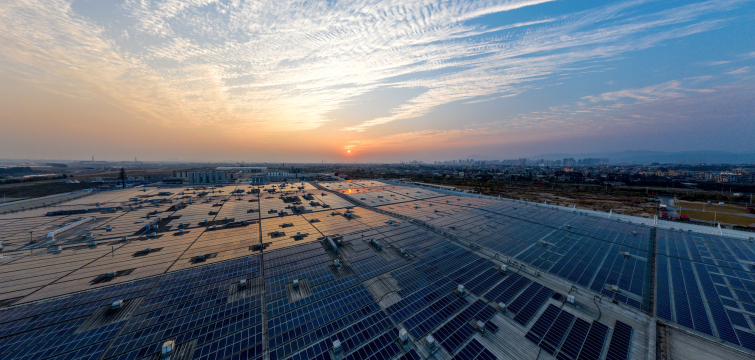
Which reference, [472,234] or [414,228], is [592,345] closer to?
[472,234]

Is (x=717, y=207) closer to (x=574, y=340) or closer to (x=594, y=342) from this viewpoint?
(x=594, y=342)

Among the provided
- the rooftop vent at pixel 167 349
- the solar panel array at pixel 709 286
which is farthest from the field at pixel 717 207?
the rooftop vent at pixel 167 349

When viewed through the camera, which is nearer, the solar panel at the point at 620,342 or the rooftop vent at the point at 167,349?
the rooftop vent at the point at 167,349

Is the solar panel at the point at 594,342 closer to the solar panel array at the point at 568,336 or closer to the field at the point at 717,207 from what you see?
the solar panel array at the point at 568,336

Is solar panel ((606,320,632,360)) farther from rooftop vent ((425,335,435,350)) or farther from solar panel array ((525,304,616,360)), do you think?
rooftop vent ((425,335,435,350))

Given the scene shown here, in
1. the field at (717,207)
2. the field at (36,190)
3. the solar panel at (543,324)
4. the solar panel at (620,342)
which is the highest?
the field at (36,190)

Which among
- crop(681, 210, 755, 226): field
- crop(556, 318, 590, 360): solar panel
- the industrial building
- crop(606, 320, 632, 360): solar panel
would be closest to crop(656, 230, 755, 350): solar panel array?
the industrial building

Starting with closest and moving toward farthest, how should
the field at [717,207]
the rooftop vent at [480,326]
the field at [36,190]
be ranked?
1. the rooftop vent at [480,326]
2. the field at [717,207]
3. the field at [36,190]
